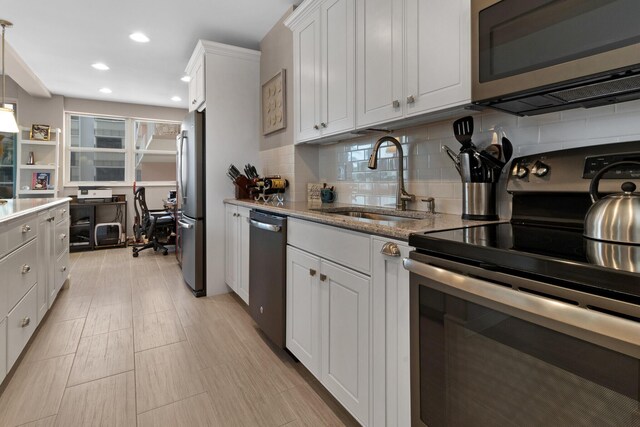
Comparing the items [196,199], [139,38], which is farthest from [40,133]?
Answer: [196,199]

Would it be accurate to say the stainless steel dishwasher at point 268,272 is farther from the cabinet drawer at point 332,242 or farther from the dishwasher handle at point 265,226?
the cabinet drawer at point 332,242

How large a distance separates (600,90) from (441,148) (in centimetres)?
72

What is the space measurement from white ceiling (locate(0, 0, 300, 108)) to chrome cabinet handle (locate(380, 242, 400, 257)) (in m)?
2.49

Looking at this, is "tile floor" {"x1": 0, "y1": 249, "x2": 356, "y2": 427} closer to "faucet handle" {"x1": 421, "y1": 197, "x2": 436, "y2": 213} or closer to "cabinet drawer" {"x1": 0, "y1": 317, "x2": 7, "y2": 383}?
"cabinet drawer" {"x1": 0, "y1": 317, "x2": 7, "y2": 383}

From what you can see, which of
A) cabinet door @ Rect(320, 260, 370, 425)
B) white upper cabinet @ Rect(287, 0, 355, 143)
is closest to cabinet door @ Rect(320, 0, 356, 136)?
white upper cabinet @ Rect(287, 0, 355, 143)

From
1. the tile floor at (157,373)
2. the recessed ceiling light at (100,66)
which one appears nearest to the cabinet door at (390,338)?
the tile floor at (157,373)

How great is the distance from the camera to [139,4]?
2.78 metres

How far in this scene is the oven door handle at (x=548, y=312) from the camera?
57 centimetres

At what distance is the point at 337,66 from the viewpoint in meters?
2.07

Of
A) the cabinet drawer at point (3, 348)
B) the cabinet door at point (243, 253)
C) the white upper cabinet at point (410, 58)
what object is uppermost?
the white upper cabinet at point (410, 58)

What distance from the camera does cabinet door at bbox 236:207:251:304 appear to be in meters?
2.62

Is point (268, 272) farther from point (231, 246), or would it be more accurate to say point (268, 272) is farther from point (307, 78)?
point (307, 78)

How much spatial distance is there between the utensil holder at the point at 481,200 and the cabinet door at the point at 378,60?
50 centimetres

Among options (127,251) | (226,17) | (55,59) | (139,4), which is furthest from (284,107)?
(127,251)
